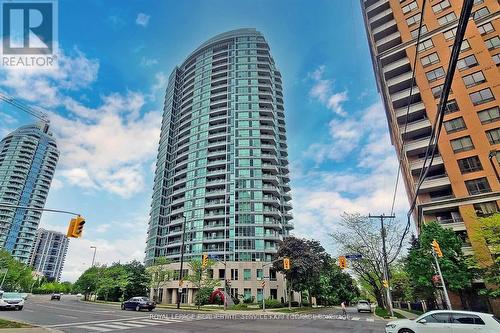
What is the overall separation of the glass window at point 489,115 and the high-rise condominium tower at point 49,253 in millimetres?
220139

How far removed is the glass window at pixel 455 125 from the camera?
129 ft

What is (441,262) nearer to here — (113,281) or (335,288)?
(335,288)

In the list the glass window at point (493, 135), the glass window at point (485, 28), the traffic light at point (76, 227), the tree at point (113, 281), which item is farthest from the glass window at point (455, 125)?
the tree at point (113, 281)

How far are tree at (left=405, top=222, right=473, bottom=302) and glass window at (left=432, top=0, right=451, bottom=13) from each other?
131ft

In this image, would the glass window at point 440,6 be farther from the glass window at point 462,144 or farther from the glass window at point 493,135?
the glass window at point 462,144

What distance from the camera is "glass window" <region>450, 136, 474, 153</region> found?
38.2m

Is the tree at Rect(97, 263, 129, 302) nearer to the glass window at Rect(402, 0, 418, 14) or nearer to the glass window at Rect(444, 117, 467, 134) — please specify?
the glass window at Rect(444, 117, 467, 134)

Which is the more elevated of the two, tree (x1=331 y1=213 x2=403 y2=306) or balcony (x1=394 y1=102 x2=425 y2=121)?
balcony (x1=394 y1=102 x2=425 y2=121)

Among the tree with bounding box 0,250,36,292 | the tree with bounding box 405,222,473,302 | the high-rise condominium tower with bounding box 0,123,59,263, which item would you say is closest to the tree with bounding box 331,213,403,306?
the tree with bounding box 405,222,473,302

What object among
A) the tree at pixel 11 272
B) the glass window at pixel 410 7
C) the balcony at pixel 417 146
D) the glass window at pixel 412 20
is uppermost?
the glass window at pixel 410 7

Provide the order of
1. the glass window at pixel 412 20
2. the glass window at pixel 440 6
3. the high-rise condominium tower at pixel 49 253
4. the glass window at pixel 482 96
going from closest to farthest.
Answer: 1. the glass window at pixel 482 96
2. the glass window at pixel 440 6
3. the glass window at pixel 412 20
4. the high-rise condominium tower at pixel 49 253

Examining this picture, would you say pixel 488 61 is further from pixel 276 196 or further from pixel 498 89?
pixel 276 196

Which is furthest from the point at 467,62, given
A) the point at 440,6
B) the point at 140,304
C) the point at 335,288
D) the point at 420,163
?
the point at 140,304

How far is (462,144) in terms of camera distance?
3866cm
